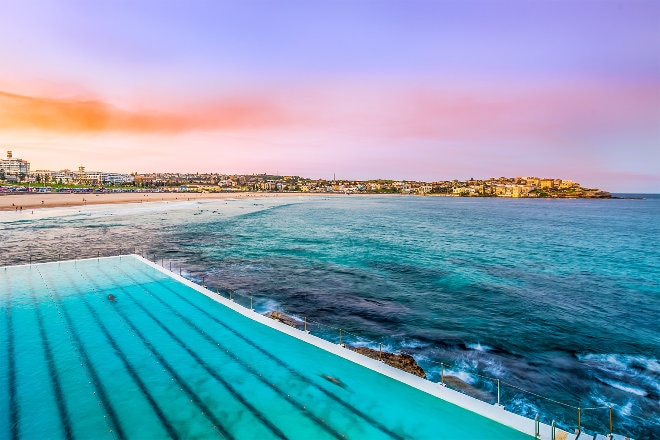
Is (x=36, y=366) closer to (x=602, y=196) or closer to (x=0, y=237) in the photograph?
(x=0, y=237)

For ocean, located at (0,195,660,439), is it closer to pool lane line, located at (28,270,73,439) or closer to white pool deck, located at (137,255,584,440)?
white pool deck, located at (137,255,584,440)

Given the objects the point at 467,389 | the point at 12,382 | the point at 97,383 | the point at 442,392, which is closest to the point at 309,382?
the point at 442,392

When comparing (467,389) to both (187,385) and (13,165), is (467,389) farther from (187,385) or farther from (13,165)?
(13,165)

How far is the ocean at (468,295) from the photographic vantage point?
33.2ft

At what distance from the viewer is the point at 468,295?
18.7m

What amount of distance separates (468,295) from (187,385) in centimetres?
1511

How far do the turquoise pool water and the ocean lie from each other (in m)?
2.49

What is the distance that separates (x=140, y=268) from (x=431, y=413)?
16480 mm

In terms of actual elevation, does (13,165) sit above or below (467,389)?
above

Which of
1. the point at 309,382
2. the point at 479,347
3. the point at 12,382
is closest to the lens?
the point at 12,382

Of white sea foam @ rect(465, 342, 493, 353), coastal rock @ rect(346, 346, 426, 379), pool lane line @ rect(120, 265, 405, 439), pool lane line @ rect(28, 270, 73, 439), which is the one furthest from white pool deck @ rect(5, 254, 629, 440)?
pool lane line @ rect(28, 270, 73, 439)

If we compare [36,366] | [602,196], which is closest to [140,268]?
[36,366]

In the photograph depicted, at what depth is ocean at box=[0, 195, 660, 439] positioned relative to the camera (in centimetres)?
1012

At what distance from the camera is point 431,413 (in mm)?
6746
